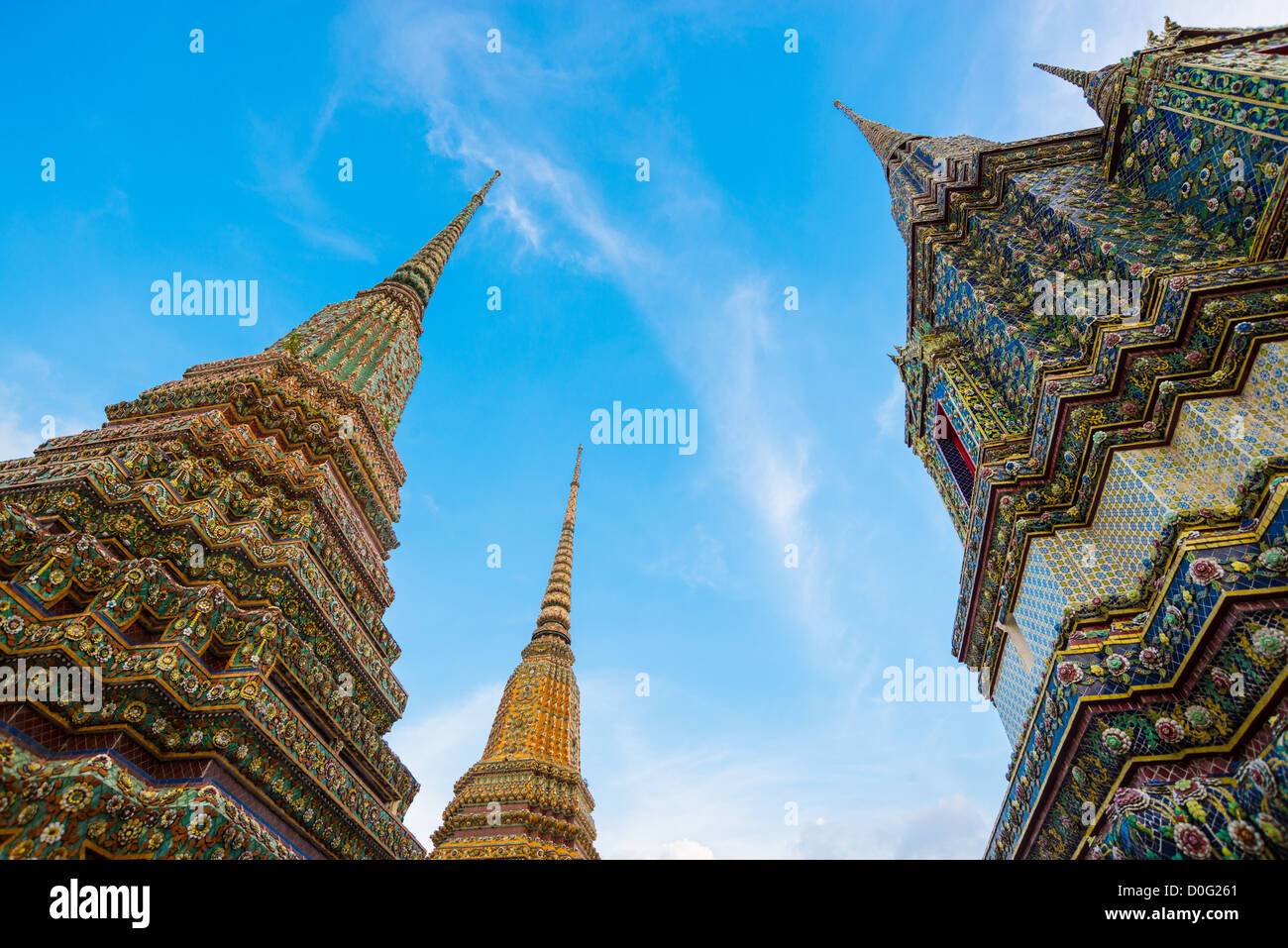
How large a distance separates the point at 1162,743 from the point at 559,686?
2295 centimetres

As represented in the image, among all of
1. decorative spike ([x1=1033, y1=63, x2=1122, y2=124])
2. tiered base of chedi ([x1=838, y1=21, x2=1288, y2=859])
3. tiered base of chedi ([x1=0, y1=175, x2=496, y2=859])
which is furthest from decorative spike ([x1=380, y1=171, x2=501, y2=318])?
decorative spike ([x1=1033, y1=63, x2=1122, y2=124])

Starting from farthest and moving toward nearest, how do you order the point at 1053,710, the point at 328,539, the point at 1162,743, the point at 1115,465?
1. the point at 328,539
2. the point at 1115,465
3. the point at 1053,710
4. the point at 1162,743

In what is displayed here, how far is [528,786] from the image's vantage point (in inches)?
825

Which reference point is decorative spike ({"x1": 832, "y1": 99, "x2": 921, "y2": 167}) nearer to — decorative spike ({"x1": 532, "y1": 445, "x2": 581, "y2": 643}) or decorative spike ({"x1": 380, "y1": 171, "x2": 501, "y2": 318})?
decorative spike ({"x1": 380, "y1": 171, "x2": 501, "y2": 318})

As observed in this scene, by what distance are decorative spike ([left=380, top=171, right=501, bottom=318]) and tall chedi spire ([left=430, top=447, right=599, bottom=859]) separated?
15143 mm

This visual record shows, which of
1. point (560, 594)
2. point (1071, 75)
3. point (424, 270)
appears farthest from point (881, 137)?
point (560, 594)

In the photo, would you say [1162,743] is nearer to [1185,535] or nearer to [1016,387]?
[1185,535]

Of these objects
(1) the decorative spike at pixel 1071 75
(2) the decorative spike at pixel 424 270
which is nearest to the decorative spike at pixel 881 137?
(1) the decorative spike at pixel 1071 75

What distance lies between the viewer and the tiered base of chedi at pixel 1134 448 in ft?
19.7

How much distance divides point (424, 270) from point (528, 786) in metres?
17.0

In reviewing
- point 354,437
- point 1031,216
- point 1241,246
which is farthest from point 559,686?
point 1241,246

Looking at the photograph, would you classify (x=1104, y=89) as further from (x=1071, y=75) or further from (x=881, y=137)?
(x=881, y=137)

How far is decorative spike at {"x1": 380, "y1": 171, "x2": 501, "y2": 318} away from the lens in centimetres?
1971
